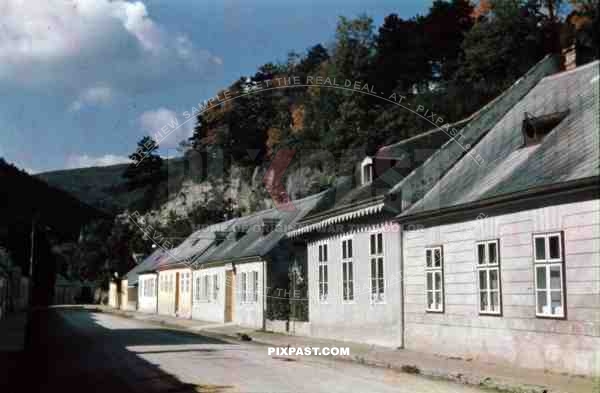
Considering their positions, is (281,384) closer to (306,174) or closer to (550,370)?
(550,370)

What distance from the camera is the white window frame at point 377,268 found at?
61.9 feet

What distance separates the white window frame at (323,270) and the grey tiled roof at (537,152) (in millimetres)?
5235

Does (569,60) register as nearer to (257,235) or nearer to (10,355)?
(10,355)

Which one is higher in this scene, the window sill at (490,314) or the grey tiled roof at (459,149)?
the grey tiled roof at (459,149)

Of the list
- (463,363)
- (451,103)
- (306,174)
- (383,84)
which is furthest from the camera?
(383,84)

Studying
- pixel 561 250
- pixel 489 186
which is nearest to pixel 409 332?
pixel 489 186

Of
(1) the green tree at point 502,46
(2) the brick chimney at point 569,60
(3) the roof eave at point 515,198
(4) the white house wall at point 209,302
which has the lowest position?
(4) the white house wall at point 209,302

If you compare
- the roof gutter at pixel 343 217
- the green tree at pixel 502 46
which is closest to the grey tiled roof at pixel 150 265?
the green tree at pixel 502 46

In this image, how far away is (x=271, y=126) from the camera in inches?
2104

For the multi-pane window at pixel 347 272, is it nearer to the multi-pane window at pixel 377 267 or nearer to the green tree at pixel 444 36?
the multi-pane window at pixel 377 267

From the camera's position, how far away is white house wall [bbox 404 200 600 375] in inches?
477

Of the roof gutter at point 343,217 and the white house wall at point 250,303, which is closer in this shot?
the roof gutter at point 343,217

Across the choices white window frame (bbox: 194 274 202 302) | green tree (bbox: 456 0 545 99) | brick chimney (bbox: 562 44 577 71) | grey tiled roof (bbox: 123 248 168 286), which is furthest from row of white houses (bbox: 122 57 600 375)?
grey tiled roof (bbox: 123 248 168 286)

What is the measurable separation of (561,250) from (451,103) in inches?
1368
